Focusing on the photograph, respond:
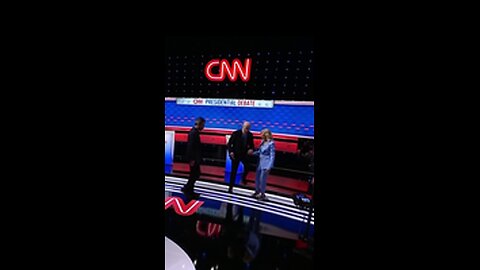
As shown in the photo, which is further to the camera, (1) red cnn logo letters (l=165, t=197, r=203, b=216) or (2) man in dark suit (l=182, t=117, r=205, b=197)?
(2) man in dark suit (l=182, t=117, r=205, b=197)

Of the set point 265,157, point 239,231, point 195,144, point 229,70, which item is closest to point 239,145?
point 265,157

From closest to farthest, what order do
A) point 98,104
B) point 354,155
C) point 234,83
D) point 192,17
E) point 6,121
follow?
1. point 6,121
2. point 98,104
3. point 354,155
4. point 192,17
5. point 234,83

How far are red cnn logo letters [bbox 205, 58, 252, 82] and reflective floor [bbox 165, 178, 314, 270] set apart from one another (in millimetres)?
2490

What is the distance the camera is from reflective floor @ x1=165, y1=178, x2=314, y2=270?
302cm

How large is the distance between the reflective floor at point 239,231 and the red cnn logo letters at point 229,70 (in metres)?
2.49

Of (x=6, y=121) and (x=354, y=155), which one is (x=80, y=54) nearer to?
(x=6, y=121)

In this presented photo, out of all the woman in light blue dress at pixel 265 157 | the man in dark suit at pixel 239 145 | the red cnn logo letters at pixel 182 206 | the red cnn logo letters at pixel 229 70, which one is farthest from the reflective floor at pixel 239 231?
the red cnn logo letters at pixel 229 70

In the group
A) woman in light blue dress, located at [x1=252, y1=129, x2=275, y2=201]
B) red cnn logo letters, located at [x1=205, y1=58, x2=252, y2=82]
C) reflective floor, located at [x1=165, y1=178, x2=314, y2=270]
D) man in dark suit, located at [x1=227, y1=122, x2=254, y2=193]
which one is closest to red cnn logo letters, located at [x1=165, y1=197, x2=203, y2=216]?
reflective floor, located at [x1=165, y1=178, x2=314, y2=270]

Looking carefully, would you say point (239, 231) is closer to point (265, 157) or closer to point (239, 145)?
point (265, 157)

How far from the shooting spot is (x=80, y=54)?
0.80 m

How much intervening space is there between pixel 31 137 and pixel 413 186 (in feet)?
4.48

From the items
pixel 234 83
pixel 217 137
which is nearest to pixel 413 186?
pixel 234 83

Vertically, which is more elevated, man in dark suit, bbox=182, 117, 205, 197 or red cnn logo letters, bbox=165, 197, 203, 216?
man in dark suit, bbox=182, 117, 205, 197

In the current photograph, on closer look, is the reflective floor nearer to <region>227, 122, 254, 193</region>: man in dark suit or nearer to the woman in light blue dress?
the woman in light blue dress
